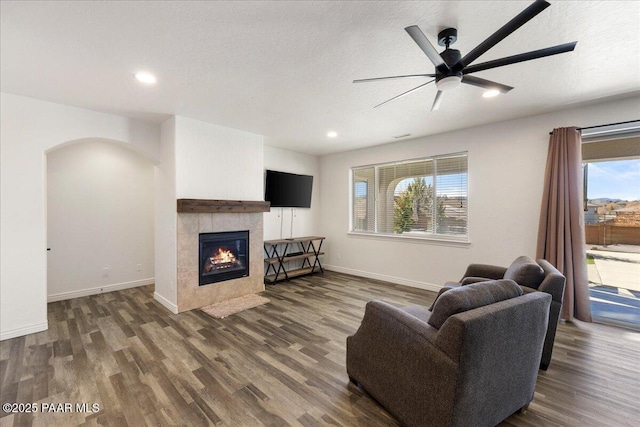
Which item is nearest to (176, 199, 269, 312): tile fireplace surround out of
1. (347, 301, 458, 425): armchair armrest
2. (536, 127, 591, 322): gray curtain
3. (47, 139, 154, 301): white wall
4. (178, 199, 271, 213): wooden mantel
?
(178, 199, 271, 213): wooden mantel

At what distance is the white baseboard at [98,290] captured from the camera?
13.3ft

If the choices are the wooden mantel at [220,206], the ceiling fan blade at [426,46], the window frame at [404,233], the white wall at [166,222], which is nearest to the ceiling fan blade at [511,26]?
the ceiling fan blade at [426,46]

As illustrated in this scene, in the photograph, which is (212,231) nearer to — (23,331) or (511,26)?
(23,331)

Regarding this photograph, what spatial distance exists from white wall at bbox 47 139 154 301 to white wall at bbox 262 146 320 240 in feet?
7.17

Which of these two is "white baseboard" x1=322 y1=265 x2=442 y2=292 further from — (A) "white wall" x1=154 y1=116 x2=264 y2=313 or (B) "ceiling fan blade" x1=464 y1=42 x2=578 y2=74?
(B) "ceiling fan blade" x1=464 y1=42 x2=578 y2=74

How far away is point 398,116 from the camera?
3.75 meters

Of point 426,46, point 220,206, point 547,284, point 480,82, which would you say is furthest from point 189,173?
point 547,284

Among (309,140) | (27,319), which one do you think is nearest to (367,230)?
(309,140)

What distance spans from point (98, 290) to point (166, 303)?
153cm

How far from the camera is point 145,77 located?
2631 mm

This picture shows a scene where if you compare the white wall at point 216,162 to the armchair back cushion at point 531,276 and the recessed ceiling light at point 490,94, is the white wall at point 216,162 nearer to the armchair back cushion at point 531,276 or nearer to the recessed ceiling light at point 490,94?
the recessed ceiling light at point 490,94

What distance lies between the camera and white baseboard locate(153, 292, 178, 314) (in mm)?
3646

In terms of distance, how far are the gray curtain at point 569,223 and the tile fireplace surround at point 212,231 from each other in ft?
13.3

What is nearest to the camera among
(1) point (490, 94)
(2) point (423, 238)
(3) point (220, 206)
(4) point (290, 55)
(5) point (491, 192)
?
(4) point (290, 55)
